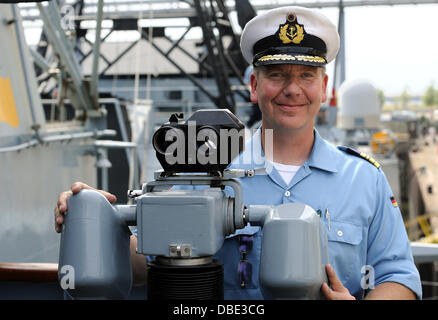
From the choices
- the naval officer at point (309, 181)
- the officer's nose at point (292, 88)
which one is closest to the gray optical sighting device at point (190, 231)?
the naval officer at point (309, 181)

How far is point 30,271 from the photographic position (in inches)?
85.5

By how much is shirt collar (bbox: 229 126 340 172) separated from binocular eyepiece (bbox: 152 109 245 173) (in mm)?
457

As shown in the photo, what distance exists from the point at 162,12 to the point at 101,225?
40.2 ft

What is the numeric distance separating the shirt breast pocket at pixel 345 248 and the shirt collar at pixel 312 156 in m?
0.18

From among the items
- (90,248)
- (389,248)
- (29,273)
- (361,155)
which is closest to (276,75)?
(361,155)

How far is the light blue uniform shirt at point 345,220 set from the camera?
1.51 m

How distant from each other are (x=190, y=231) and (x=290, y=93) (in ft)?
1.83

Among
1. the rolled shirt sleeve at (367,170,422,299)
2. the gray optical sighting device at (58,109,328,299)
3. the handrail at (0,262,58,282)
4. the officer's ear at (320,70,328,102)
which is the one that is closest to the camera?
the gray optical sighting device at (58,109,328,299)

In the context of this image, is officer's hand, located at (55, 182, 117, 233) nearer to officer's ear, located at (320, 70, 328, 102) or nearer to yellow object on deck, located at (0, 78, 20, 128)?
officer's ear, located at (320, 70, 328, 102)

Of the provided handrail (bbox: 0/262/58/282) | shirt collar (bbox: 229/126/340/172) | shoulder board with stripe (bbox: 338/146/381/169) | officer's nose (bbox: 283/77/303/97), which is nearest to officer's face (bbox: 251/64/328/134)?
officer's nose (bbox: 283/77/303/97)

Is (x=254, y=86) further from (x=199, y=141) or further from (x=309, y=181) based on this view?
(x=199, y=141)

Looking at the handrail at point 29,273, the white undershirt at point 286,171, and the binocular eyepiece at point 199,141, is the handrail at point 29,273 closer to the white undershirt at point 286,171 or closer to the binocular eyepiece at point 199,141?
the white undershirt at point 286,171

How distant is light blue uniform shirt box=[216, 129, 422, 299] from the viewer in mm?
1514

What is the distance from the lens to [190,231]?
1076 mm
